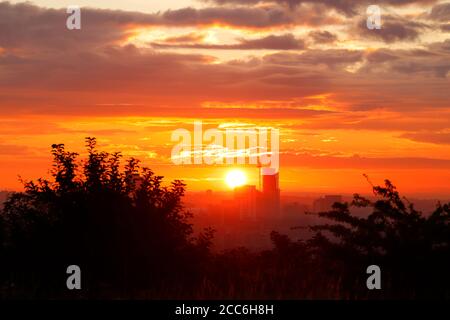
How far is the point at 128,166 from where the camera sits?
18.4m

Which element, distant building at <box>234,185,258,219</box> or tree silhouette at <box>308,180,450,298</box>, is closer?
tree silhouette at <box>308,180,450,298</box>

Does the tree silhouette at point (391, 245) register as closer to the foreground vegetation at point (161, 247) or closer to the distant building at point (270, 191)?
the foreground vegetation at point (161, 247)

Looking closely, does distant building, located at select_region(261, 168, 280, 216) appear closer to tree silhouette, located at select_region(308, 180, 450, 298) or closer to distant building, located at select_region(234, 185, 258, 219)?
distant building, located at select_region(234, 185, 258, 219)

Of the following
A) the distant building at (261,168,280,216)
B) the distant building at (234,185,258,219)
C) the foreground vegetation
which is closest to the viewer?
the foreground vegetation

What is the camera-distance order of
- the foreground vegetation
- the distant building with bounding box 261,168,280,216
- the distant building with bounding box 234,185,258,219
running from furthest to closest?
the distant building with bounding box 234,185,258,219 → the distant building with bounding box 261,168,280,216 → the foreground vegetation

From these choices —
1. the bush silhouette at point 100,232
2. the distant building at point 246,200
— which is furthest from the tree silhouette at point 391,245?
the distant building at point 246,200

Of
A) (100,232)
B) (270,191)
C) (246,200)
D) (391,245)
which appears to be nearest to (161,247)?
(100,232)

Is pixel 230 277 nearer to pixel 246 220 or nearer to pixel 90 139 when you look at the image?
pixel 90 139

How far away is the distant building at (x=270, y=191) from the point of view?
22.9 m

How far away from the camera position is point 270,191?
29094 millimetres

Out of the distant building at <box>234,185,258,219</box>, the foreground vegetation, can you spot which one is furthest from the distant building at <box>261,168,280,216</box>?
the foreground vegetation

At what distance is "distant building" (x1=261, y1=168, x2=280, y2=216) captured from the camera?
22927 millimetres
